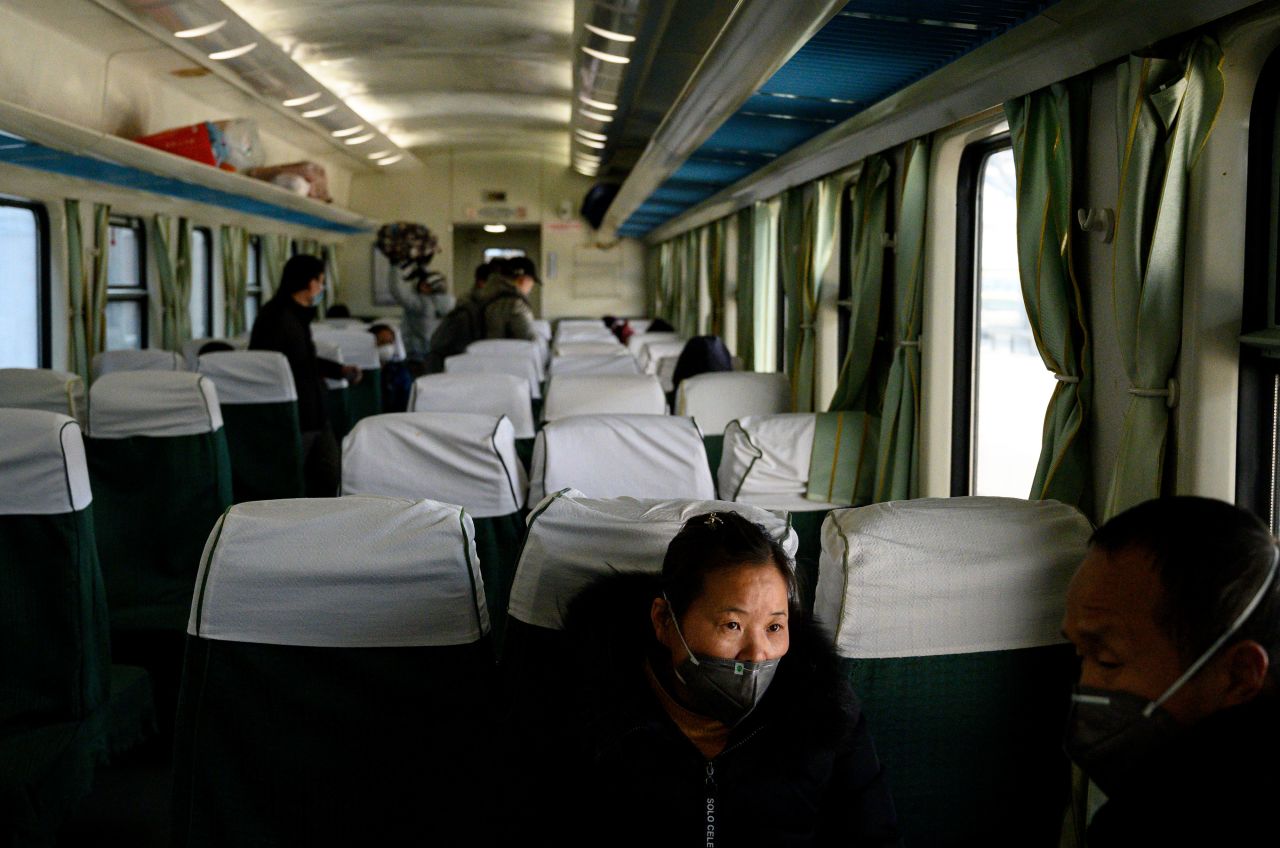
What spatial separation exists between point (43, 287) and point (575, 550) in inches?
290

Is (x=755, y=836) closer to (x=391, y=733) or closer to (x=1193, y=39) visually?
(x=391, y=733)

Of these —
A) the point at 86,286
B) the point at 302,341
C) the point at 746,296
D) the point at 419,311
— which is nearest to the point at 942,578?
the point at 302,341

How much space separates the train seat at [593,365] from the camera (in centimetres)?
774

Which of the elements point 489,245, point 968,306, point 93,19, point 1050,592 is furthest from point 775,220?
point 489,245

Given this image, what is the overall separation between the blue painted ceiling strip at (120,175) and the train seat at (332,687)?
4.54 metres

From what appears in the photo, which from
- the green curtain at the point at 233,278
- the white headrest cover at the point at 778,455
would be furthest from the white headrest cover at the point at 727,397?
the green curtain at the point at 233,278

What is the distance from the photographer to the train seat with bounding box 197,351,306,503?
6.55m

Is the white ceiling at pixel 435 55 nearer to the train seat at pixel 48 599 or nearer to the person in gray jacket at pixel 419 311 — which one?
the person in gray jacket at pixel 419 311

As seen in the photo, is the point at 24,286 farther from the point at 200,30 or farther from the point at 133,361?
the point at 200,30

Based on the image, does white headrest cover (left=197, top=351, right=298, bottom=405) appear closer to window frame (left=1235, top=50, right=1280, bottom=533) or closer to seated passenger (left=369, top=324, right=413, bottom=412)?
seated passenger (left=369, top=324, right=413, bottom=412)

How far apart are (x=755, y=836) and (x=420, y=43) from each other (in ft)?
30.9

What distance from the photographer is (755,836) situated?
204 centimetres

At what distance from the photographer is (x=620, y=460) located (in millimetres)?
3891

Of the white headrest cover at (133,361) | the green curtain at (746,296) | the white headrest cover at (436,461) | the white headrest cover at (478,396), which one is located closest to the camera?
the white headrest cover at (436,461)
